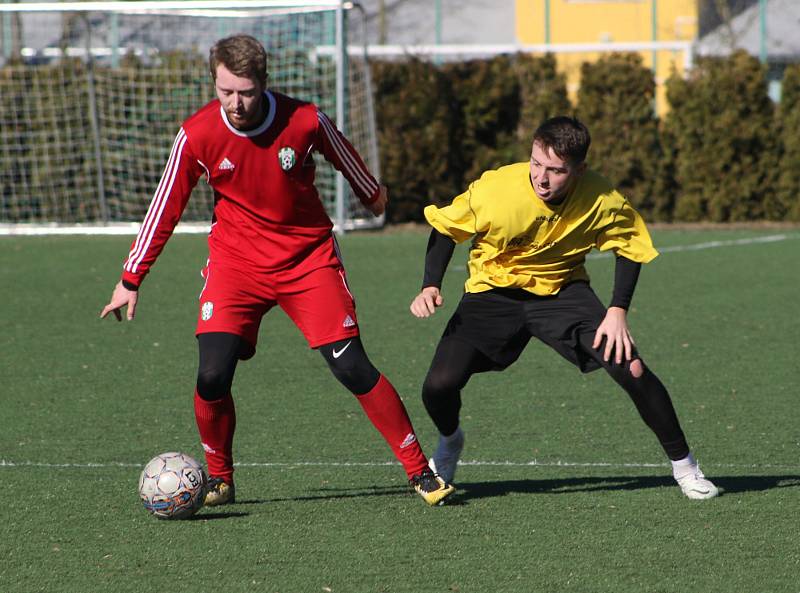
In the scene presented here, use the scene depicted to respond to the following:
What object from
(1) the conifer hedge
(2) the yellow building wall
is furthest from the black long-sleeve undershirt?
(2) the yellow building wall

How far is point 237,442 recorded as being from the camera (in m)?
6.47

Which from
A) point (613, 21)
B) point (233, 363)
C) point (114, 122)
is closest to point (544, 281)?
point (233, 363)

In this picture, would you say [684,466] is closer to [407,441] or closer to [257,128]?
[407,441]

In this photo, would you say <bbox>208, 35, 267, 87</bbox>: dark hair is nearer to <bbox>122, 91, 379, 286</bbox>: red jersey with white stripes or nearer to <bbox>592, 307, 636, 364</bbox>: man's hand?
<bbox>122, 91, 379, 286</bbox>: red jersey with white stripes

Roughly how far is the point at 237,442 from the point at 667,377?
9.37ft

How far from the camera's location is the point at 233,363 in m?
5.19

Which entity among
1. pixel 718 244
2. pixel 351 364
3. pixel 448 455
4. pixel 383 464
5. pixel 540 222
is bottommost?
pixel 718 244

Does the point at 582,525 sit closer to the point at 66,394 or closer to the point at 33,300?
the point at 66,394

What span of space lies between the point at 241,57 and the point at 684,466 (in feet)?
7.35

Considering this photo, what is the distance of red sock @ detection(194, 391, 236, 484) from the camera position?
5.28 meters

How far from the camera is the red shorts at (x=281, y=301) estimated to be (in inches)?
205

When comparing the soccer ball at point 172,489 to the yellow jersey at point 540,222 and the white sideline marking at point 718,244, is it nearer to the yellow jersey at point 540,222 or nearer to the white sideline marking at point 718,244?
the yellow jersey at point 540,222

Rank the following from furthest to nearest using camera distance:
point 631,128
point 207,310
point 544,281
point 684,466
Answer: point 631,128
point 544,281
point 684,466
point 207,310

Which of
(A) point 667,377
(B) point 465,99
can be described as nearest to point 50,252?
(B) point 465,99
